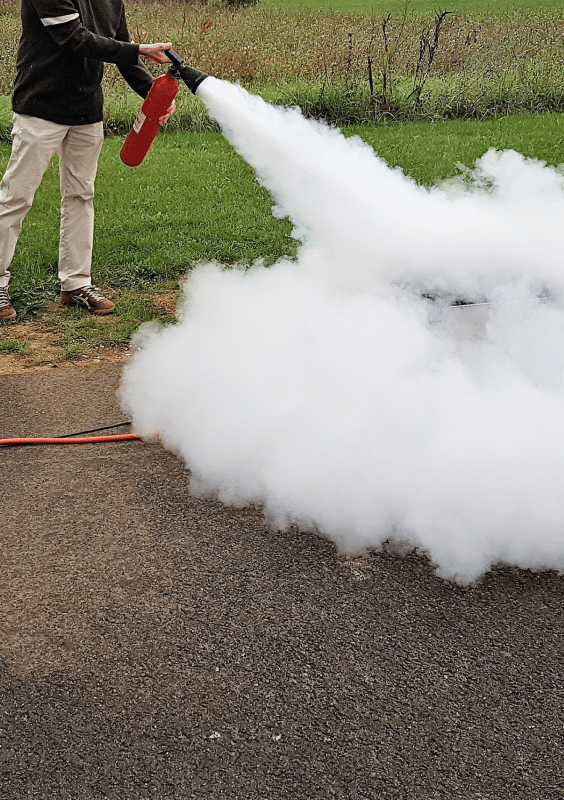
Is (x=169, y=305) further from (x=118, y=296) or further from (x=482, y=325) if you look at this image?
(x=482, y=325)

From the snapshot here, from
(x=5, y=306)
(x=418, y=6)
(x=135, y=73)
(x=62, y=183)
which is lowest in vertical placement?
(x=5, y=306)

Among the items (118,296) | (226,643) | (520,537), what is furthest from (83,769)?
(118,296)

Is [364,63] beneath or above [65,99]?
above

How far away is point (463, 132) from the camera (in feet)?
29.1

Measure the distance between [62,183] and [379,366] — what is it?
2527mm

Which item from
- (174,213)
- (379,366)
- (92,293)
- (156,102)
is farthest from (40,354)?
(174,213)

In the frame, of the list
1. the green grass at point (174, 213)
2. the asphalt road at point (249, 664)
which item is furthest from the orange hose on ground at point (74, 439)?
the green grass at point (174, 213)

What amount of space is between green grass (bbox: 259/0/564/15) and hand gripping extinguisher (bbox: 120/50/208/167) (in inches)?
510

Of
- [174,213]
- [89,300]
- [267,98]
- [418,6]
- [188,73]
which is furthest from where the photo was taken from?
[418,6]

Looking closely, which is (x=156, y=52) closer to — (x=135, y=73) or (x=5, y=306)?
(x=135, y=73)

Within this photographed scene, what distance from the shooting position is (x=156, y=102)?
4.29 m

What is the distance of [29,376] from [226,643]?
232 cm

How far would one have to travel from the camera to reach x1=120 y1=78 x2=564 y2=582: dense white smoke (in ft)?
9.27

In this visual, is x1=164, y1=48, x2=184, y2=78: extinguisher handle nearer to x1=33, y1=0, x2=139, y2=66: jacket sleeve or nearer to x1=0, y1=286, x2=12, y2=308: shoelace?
x1=33, y1=0, x2=139, y2=66: jacket sleeve
